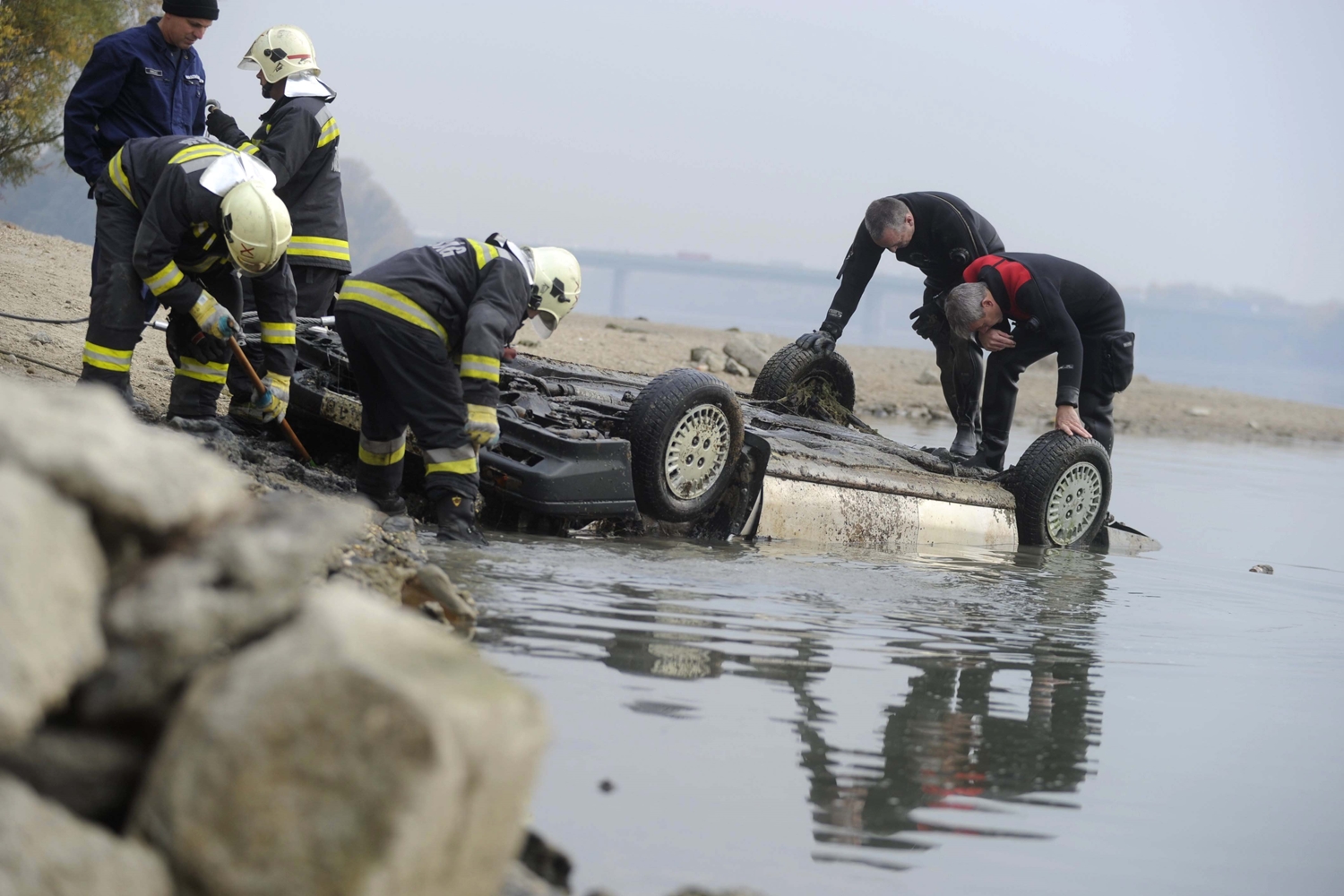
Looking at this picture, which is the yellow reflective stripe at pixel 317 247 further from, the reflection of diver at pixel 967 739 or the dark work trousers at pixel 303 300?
the reflection of diver at pixel 967 739

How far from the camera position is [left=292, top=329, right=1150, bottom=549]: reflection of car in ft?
18.7

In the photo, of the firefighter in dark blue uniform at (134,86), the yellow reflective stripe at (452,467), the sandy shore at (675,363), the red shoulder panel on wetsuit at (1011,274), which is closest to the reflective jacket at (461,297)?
the yellow reflective stripe at (452,467)

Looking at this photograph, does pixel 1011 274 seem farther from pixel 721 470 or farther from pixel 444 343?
pixel 444 343

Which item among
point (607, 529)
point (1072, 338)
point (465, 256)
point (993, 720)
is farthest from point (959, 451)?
point (993, 720)

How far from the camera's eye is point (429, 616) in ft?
12.5

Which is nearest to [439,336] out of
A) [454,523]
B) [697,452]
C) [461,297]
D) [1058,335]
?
[461,297]

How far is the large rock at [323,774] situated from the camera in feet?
5.45

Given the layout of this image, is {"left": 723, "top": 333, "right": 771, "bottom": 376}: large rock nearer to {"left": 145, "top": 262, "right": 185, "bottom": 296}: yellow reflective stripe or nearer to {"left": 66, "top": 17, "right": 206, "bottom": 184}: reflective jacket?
{"left": 66, "top": 17, "right": 206, "bottom": 184}: reflective jacket

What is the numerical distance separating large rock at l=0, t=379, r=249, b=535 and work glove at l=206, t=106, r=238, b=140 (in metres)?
5.71

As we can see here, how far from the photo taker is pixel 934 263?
27.6ft

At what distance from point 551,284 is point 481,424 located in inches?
28.0

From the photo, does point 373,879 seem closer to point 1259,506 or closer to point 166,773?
point 166,773

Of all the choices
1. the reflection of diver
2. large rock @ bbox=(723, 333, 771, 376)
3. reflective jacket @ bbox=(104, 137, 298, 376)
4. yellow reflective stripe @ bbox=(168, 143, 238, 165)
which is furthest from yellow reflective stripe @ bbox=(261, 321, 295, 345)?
large rock @ bbox=(723, 333, 771, 376)

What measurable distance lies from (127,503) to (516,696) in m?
0.63
